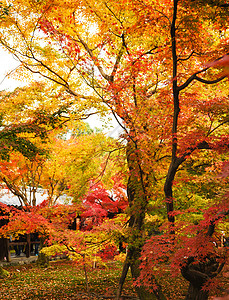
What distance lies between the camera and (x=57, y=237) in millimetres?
7574

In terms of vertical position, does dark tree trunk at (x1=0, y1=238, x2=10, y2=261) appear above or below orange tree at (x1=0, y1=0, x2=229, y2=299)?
below

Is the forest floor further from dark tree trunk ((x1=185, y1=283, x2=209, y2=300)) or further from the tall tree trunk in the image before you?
dark tree trunk ((x1=185, y1=283, x2=209, y2=300))

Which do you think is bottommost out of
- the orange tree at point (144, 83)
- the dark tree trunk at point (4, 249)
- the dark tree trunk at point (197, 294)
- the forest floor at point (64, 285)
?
the forest floor at point (64, 285)

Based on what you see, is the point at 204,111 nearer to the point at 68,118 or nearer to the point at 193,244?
the point at 193,244

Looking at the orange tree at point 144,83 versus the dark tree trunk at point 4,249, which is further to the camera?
the dark tree trunk at point 4,249

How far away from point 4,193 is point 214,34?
1151 cm

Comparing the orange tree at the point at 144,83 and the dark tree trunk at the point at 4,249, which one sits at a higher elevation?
the orange tree at the point at 144,83

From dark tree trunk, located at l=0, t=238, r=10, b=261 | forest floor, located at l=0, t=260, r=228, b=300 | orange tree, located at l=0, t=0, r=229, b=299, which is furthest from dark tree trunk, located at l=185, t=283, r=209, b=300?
dark tree trunk, located at l=0, t=238, r=10, b=261

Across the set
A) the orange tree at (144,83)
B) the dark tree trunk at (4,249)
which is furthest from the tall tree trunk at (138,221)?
the dark tree trunk at (4,249)

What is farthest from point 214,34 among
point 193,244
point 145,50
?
point 193,244

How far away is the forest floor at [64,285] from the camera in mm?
8141

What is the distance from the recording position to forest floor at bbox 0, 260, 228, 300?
814 centimetres

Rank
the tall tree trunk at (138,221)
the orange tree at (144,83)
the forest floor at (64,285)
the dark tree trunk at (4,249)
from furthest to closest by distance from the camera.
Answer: the dark tree trunk at (4,249) → the forest floor at (64,285) → the tall tree trunk at (138,221) → the orange tree at (144,83)

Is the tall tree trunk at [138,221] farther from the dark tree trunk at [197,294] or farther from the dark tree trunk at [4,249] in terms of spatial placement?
the dark tree trunk at [4,249]
